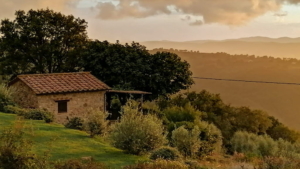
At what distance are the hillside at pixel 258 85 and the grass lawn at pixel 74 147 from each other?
5428cm

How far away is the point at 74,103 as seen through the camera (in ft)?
81.0

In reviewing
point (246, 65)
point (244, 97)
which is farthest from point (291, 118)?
point (246, 65)

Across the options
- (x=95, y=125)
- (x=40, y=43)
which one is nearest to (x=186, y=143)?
(x=95, y=125)

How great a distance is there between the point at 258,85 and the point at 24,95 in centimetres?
6327

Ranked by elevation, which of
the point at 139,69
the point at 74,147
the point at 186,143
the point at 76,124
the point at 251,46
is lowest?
the point at 186,143

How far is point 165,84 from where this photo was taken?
30953 millimetres

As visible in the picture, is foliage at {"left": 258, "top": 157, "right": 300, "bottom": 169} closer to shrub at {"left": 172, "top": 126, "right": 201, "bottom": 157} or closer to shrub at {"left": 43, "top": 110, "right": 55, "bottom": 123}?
shrub at {"left": 172, "top": 126, "right": 201, "bottom": 157}

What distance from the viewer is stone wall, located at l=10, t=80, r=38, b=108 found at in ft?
76.9

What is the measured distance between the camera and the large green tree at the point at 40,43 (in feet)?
109

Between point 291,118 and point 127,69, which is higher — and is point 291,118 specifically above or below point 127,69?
below

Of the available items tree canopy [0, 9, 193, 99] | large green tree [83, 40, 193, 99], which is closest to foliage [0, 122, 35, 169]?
tree canopy [0, 9, 193, 99]

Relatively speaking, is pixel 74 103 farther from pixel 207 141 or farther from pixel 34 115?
pixel 207 141

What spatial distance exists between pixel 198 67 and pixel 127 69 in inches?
2303

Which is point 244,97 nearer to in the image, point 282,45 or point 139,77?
Result: point 139,77
